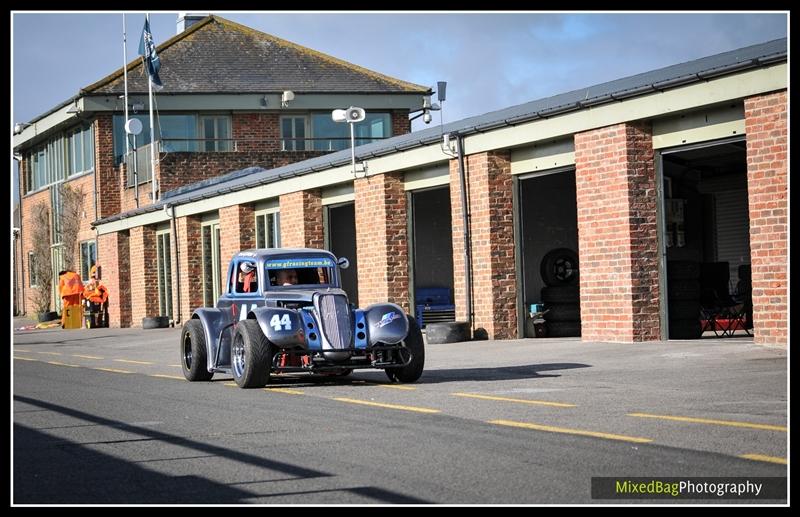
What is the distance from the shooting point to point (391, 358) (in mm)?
14695

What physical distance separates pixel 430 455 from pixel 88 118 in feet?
139

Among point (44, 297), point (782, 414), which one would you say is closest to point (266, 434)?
point (782, 414)

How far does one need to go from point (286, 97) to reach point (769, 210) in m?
32.5

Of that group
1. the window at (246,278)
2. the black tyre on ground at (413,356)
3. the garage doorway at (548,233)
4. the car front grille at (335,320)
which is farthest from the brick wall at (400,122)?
the car front grille at (335,320)

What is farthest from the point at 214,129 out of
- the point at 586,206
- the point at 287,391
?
the point at 287,391

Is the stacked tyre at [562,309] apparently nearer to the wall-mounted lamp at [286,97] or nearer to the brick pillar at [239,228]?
the brick pillar at [239,228]

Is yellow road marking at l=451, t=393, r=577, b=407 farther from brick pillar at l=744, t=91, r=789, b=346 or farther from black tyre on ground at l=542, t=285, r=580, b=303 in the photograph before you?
black tyre on ground at l=542, t=285, r=580, b=303

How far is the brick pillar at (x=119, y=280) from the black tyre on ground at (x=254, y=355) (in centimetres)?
2830

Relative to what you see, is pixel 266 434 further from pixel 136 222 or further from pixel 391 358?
pixel 136 222

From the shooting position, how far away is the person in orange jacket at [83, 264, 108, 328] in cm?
4209

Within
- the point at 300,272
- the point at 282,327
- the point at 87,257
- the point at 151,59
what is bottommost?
the point at 282,327

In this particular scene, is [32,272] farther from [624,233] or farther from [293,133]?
[624,233]

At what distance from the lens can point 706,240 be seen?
91.8ft
